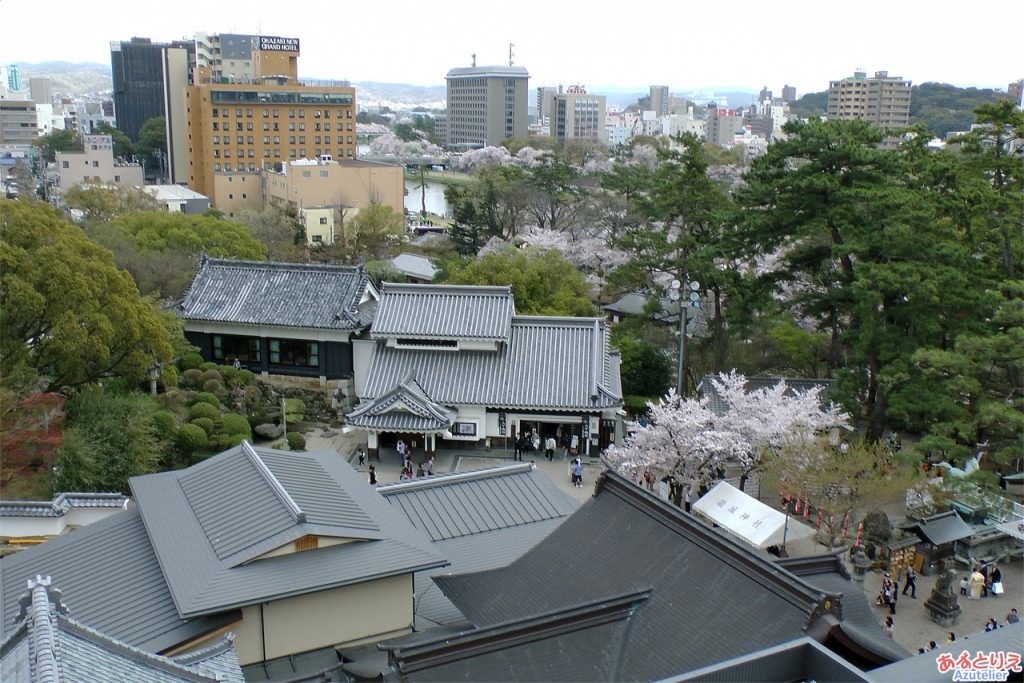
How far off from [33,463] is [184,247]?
20179 mm

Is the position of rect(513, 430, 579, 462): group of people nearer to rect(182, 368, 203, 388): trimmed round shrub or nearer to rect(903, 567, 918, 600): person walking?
rect(903, 567, 918, 600): person walking

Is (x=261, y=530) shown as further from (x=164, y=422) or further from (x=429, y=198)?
(x=429, y=198)

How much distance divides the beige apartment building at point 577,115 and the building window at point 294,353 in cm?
12231

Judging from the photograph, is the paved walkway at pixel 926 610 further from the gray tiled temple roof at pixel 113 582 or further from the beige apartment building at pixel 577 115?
the beige apartment building at pixel 577 115

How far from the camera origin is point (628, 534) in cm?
1080

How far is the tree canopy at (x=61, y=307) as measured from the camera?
18.8 meters

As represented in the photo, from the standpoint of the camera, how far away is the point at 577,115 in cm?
14788

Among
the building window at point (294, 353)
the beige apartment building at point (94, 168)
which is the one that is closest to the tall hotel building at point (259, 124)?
the beige apartment building at point (94, 168)

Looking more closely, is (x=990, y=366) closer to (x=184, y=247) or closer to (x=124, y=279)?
(x=124, y=279)

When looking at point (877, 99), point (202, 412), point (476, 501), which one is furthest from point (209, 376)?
point (877, 99)

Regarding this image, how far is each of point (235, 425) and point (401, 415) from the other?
4.47 metres

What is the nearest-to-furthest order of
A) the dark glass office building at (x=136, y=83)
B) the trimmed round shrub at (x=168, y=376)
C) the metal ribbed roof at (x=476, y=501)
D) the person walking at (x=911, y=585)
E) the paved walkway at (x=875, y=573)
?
the metal ribbed roof at (x=476, y=501)
the paved walkway at (x=875, y=573)
the person walking at (x=911, y=585)
the trimmed round shrub at (x=168, y=376)
the dark glass office building at (x=136, y=83)

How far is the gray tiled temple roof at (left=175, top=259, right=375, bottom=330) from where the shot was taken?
94.4 feet

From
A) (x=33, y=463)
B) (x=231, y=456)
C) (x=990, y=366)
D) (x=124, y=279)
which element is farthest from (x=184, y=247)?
(x=990, y=366)
